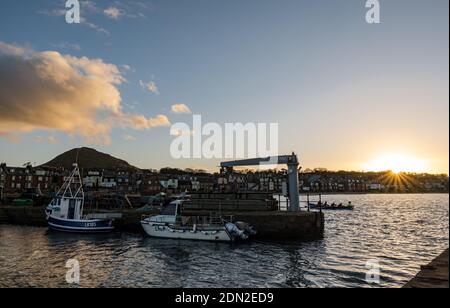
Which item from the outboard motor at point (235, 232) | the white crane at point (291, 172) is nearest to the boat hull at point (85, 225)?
the outboard motor at point (235, 232)

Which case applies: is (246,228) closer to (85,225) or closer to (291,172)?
(291,172)

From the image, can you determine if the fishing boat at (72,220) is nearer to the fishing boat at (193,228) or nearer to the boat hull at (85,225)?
the boat hull at (85,225)

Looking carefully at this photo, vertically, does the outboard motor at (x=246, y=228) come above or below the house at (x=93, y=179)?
below

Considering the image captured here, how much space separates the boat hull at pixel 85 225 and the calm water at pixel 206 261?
1.78 meters

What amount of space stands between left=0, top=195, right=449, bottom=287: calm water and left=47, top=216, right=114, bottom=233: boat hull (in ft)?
5.85

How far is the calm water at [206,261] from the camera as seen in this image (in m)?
18.3

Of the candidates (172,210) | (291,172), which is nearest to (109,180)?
(172,210)

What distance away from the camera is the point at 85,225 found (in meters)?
37.4

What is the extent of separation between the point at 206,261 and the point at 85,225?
21.2m

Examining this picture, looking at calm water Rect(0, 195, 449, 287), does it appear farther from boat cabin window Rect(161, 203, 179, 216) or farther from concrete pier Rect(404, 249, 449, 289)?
concrete pier Rect(404, 249, 449, 289)

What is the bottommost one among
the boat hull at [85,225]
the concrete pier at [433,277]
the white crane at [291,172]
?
the boat hull at [85,225]

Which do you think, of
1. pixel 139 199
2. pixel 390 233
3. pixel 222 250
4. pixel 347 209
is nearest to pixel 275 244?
pixel 222 250

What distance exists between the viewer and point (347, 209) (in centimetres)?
8269
